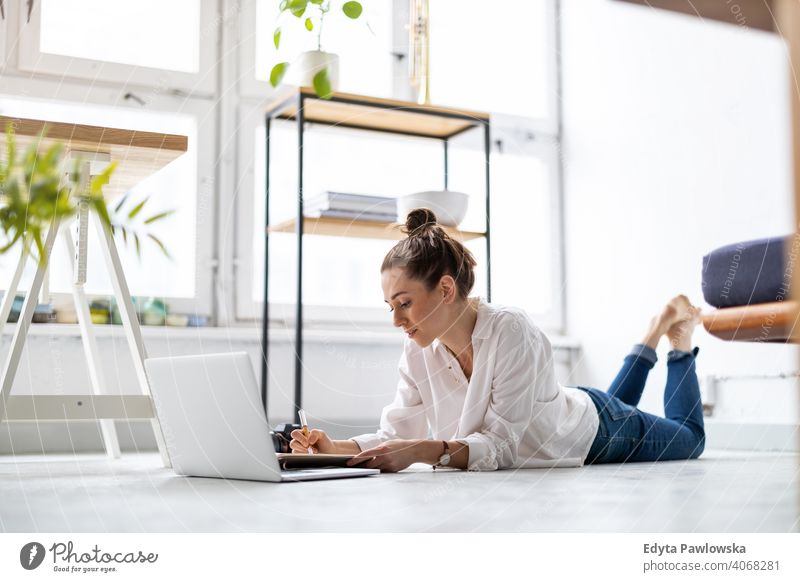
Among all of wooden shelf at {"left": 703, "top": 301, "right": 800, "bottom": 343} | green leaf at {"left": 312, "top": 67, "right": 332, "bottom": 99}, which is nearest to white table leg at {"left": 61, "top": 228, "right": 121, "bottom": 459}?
green leaf at {"left": 312, "top": 67, "right": 332, "bottom": 99}

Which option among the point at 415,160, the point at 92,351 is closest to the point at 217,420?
the point at 92,351

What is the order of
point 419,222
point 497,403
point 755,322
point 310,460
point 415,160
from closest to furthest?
point 310,460
point 497,403
point 419,222
point 755,322
point 415,160

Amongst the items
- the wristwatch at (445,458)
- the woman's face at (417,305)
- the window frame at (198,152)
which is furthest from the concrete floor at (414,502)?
the window frame at (198,152)

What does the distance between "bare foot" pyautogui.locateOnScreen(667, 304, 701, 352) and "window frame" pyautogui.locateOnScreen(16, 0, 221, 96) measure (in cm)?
147

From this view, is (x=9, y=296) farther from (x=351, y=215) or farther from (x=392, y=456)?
(x=351, y=215)

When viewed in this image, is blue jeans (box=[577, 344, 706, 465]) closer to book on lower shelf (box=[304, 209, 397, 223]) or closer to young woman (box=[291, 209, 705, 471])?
young woman (box=[291, 209, 705, 471])

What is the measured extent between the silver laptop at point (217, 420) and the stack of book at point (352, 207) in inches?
40.5

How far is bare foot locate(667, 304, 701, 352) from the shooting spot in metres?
2.02

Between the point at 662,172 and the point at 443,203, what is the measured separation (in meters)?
0.85

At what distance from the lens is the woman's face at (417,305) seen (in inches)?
59.1

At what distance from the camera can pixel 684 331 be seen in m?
2.05
